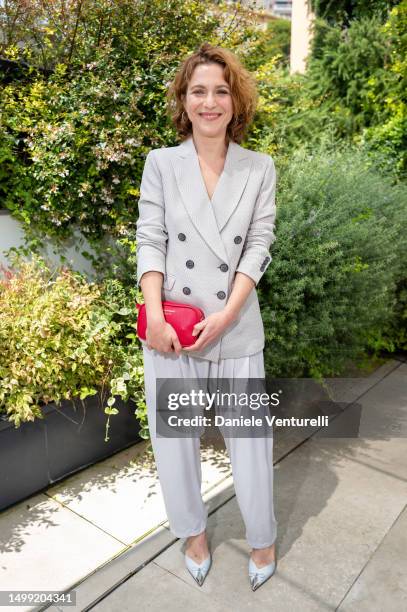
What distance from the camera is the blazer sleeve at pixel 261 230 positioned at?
1.93m

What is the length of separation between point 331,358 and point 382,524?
111 cm

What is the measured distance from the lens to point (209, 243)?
72.6 inches

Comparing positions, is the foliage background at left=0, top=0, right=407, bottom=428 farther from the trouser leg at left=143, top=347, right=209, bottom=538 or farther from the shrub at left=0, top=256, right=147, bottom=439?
the trouser leg at left=143, top=347, right=209, bottom=538

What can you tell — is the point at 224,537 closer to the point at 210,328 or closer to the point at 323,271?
the point at 210,328

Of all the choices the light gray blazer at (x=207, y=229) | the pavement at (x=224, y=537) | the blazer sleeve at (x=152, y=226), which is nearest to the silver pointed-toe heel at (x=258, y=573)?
the pavement at (x=224, y=537)

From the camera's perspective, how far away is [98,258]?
12.7 ft

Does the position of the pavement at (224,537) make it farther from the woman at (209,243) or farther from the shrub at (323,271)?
the shrub at (323,271)

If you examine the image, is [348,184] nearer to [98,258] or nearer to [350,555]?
[98,258]

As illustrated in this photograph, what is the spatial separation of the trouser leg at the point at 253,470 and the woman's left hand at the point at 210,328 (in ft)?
0.58

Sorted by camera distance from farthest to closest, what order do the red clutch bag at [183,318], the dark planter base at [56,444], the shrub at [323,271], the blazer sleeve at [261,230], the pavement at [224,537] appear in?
the shrub at [323,271], the dark planter base at [56,444], the pavement at [224,537], the blazer sleeve at [261,230], the red clutch bag at [183,318]

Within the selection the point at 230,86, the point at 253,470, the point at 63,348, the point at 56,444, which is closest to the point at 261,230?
the point at 230,86

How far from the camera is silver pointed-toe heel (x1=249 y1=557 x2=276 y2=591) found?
211cm

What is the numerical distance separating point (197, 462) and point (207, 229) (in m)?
0.97

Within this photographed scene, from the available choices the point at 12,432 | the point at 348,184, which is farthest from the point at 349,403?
the point at 12,432
